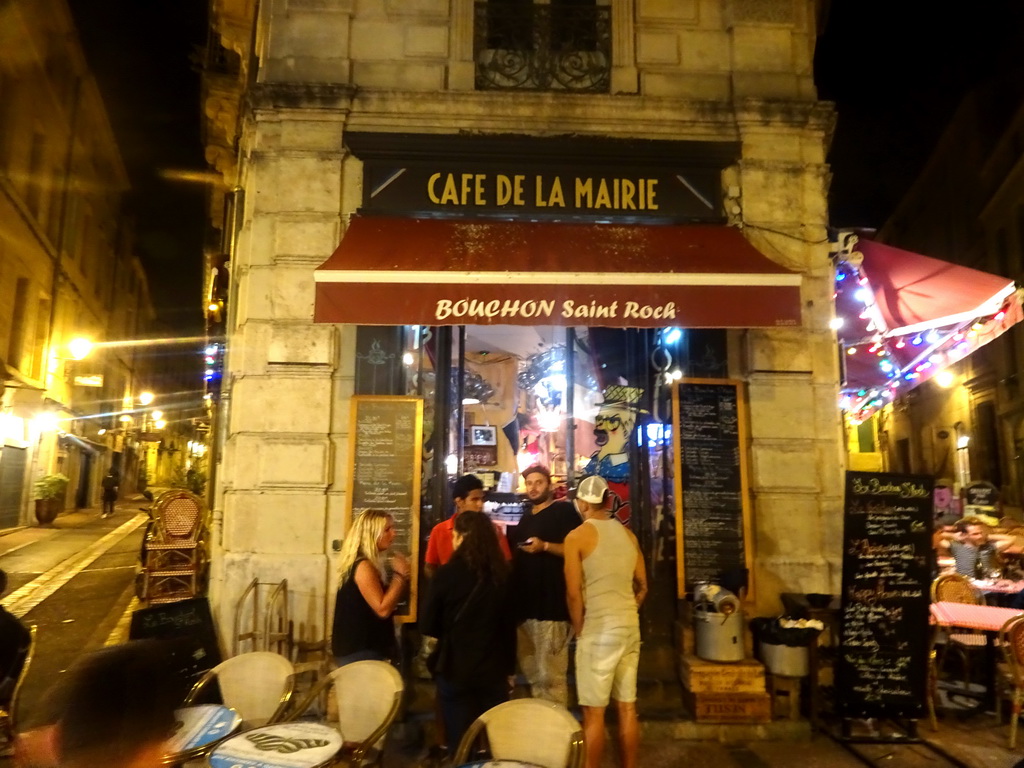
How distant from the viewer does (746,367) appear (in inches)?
258

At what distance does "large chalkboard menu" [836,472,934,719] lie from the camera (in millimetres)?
5441

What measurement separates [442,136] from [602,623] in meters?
4.68

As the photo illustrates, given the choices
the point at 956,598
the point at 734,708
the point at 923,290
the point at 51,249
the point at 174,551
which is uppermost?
the point at 51,249

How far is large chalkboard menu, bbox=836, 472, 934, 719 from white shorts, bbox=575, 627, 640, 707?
6.83 feet

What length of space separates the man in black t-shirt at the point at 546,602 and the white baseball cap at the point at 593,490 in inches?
21.0

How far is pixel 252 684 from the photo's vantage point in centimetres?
414

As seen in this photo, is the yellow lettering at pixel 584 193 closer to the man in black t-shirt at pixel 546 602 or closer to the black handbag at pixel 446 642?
the man in black t-shirt at pixel 546 602

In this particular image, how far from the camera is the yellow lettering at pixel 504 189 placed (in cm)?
668

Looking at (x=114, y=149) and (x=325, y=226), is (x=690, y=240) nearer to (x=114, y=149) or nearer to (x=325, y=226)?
(x=325, y=226)

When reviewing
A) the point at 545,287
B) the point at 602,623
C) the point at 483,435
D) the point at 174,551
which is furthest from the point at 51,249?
the point at 602,623

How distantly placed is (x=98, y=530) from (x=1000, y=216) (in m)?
28.5

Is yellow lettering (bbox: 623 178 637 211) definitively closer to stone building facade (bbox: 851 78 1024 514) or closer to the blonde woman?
the blonde woman

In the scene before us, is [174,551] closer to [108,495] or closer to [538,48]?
[538,48]

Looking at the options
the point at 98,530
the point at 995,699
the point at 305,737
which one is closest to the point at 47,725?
the point at 305,737
